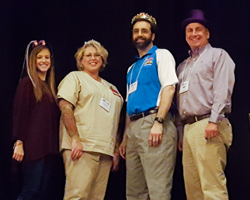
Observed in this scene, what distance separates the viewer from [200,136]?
107 inches

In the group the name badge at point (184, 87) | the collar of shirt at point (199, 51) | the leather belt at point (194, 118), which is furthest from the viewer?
the collar of shirt at point (199, 51)

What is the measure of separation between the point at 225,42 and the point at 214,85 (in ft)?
3.05

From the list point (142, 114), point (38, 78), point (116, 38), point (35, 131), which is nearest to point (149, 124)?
point (142, 114)

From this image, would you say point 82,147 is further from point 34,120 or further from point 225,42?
point 225,42

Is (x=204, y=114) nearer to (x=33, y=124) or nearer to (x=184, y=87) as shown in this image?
(x=184, y=87)

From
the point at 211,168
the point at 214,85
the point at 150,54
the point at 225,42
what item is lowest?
the point at 211,168

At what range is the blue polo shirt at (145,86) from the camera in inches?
115

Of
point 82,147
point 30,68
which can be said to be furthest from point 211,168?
point 30,68

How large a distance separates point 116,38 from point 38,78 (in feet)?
3.11

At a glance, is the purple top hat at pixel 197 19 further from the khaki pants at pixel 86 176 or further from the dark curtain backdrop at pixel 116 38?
the khaki pants at pixel 86 176

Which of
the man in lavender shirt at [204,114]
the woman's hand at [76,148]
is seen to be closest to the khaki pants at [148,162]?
the man in lavender shirt at [204,114]

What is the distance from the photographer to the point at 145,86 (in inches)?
116

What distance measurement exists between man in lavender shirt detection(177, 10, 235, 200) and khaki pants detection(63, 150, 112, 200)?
61cm

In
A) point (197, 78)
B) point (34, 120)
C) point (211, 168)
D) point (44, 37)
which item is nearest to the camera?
point (211, 168)
